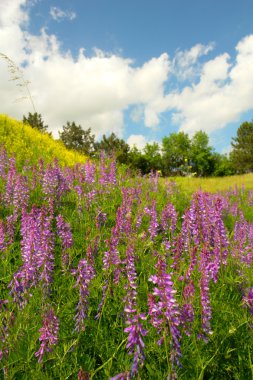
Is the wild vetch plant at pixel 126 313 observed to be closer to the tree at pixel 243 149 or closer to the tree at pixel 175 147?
the tree at pixel 243 149

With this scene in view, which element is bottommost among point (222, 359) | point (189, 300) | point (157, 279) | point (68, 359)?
point (222, 359)

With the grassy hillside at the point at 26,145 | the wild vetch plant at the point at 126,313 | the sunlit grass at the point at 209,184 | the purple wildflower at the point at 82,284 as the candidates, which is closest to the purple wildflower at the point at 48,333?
the wild vetch plant at the point at 126,313

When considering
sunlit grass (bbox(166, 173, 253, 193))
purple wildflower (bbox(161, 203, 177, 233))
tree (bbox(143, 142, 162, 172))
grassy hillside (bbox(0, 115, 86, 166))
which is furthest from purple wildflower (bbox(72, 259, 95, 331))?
tree (bbox(143, 142, 162, 172))

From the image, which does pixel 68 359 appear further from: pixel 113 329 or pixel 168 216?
pixel 168 216

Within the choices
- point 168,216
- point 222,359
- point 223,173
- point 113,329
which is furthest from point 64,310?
point 223,173

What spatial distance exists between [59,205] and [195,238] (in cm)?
299

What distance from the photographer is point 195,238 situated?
420cm

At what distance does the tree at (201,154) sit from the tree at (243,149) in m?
13.6

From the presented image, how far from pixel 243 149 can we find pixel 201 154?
16.6 m

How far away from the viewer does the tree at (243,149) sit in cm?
7038

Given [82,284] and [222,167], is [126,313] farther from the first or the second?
[222,167]

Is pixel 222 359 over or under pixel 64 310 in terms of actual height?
under

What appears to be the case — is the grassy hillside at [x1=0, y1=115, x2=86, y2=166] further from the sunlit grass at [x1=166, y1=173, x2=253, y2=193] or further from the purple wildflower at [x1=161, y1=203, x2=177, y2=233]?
the purple wildflower at [x1=161, y1=203, x2=177, y2=233]

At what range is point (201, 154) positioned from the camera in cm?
8894
